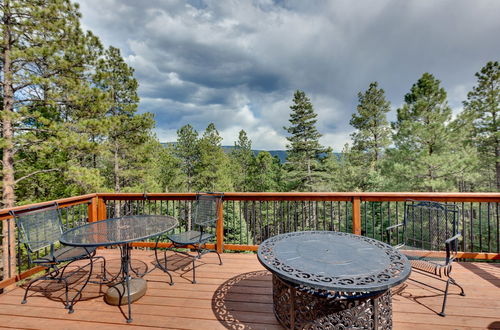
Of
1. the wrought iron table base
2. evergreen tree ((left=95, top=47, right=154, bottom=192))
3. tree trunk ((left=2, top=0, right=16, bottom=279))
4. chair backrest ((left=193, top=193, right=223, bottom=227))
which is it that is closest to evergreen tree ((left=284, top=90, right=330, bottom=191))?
evergreen tree ((left=95, top=47, right=154, bottom=192))

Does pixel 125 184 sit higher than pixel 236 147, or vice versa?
pixel 236 147

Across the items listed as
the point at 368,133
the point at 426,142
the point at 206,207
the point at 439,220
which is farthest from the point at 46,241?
the point at 368,133

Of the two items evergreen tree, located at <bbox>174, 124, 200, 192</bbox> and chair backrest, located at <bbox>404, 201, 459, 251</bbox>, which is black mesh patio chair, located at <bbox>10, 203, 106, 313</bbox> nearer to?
chair backrest, located at <bbox>404, 201, 459, 251</bbox>

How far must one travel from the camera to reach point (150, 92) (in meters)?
12.4

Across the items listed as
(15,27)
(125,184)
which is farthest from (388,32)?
(125,184)

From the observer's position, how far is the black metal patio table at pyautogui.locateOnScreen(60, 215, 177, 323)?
1.92 metres

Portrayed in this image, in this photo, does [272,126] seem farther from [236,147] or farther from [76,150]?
[76,150]

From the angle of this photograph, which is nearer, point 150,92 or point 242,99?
point 150,92

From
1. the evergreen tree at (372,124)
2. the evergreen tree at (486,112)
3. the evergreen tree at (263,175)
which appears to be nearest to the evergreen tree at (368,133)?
the evergreen tree at (372,124)

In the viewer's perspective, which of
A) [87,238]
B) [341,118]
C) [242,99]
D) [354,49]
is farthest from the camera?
[341,118]

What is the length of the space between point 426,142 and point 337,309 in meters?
13.5

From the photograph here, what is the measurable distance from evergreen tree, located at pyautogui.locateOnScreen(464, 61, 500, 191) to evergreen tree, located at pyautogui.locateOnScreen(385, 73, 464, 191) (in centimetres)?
208

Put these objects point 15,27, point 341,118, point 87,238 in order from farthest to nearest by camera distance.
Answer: point 341,118, point 15,27, point 87,238

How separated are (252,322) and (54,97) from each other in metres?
9.11
